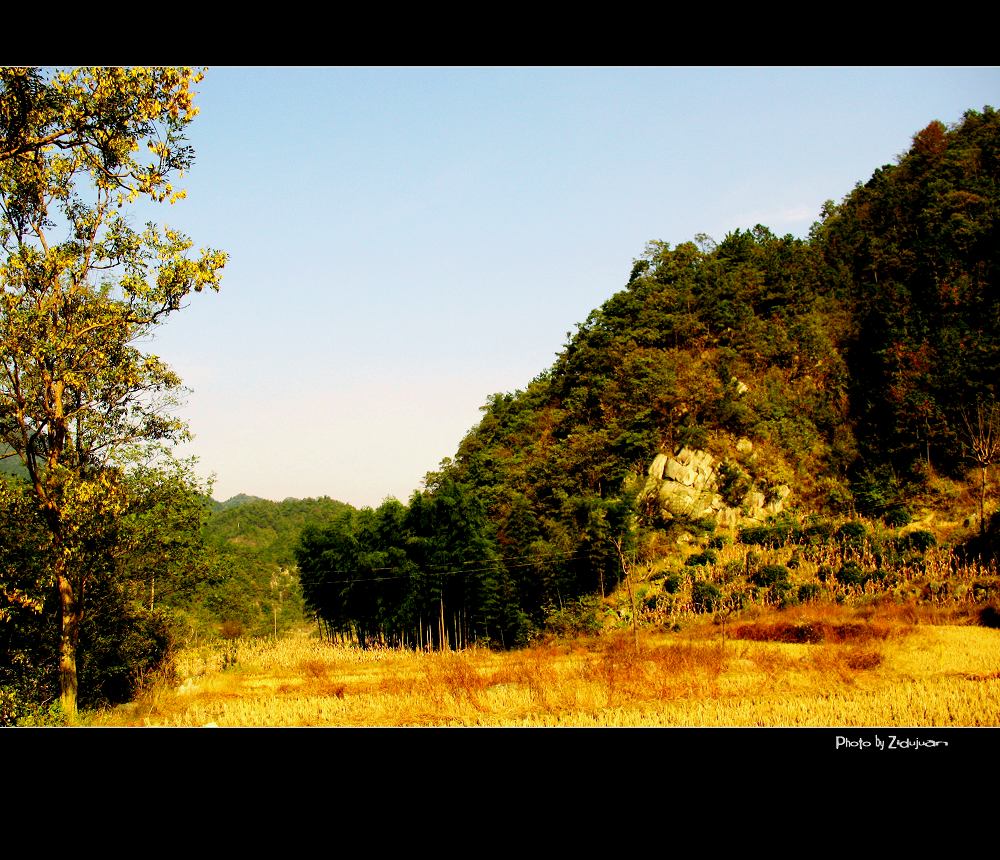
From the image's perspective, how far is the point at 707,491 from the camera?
80.6ft

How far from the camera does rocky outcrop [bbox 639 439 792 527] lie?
24.0 meters

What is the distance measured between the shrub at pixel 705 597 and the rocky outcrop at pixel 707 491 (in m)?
4.88

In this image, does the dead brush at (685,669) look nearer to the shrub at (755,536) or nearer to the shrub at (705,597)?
the shrub at (705,597)

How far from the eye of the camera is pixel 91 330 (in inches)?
294

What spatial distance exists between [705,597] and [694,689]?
39.4 feet

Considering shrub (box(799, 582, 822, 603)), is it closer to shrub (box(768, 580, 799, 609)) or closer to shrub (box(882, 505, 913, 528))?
shrub (box(768, 580, 799, 609))

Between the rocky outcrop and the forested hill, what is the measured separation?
0.07 meters

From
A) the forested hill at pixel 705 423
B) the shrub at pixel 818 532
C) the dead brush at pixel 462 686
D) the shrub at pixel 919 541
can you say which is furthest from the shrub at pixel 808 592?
the dead brush at pixel 462 686

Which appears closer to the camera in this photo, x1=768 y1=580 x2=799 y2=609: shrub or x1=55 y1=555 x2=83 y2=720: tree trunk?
x1=55 y1=555 x2=83 y2=720: tree trunk

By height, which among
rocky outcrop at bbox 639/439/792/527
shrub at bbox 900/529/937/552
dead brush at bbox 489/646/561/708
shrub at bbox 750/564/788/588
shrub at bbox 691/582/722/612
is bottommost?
shrub at bbox 691/582/722/612

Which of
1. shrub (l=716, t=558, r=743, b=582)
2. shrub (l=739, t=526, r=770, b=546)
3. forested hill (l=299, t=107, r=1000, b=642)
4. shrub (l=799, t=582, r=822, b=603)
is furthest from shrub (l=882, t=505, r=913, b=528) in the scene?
shrub (l=799, t=582, r=822, b=603)

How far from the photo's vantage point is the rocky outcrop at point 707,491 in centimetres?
2400
